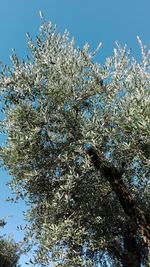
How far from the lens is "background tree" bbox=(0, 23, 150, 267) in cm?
1476

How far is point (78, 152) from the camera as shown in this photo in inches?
620

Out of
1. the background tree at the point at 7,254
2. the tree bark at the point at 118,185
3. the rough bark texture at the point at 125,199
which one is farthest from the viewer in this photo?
the background tree at the point at 7,254

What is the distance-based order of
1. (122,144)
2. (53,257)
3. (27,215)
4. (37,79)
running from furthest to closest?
(27,215), (37,79), (122,144), (53,257)

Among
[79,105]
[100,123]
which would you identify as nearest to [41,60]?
[79,105]

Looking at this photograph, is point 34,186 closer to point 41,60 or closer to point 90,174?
point 90,174

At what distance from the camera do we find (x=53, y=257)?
14305 millimetres

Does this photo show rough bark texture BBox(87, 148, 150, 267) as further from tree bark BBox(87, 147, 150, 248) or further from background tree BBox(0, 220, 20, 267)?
background tree BBox(0, 220, 20, 267)

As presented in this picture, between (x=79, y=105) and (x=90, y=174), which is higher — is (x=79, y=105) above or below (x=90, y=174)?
above

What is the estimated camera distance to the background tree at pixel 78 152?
1476cm

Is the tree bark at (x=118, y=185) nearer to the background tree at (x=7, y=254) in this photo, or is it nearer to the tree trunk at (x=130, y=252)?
the tree trunk at (x=130, y=252)

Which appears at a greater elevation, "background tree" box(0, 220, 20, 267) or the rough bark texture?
"background tree" box(0, 220, 20, 267)

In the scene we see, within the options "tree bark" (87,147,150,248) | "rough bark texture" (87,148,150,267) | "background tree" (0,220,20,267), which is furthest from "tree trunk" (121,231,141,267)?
"background tree" (0,220,20,267)

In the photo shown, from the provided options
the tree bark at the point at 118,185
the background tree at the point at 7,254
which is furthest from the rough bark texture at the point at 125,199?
the background tree at the point at 7,254

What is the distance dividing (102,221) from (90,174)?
2.25 m
